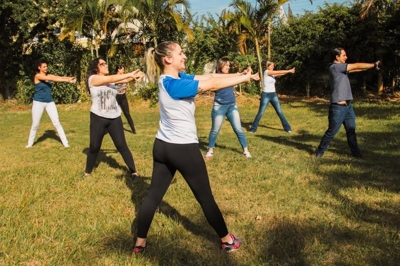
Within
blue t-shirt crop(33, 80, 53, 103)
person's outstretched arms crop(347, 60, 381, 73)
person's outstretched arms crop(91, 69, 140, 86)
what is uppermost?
person's outstretched arms crop(347, 60, 381, 73)

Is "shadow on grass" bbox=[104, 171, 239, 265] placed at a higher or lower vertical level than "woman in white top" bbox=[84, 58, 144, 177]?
lower

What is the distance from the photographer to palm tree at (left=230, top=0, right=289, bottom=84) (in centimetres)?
1580

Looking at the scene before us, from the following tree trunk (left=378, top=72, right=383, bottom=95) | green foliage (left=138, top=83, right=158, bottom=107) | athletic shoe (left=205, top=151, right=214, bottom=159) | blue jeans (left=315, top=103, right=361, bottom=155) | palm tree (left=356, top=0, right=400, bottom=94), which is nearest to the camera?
blue jeans (left=315, top=103, right=361, bottom=155)

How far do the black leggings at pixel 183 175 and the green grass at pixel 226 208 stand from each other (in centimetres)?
36

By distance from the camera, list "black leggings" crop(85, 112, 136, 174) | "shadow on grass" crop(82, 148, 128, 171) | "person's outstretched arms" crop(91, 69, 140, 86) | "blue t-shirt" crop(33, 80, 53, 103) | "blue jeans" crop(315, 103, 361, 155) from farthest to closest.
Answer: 1. "blue t-shirt" crop(33, 80, 53, 103)
2. "shadow on grass" crop(82, 148, 128, 171)
3. "blue jeans" crop(315, 103, 361, 155)
4. "black leggings" crop(85, 112, 136, 174)
5. "person's outstretched arms" crop(91, 69, 140, 86)

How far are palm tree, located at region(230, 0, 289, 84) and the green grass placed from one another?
902 cm

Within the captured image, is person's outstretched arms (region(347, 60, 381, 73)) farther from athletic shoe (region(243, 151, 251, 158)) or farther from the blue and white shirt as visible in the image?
the blue and white shirt

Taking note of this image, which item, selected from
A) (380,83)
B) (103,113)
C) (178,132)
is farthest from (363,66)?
(380,83)

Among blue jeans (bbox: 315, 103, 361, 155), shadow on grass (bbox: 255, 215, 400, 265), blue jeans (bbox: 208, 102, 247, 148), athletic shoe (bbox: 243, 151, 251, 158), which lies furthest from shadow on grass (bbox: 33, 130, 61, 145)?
shadow on grass (bbox: 255, 215, 400, 265)

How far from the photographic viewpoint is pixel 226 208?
15.1ft

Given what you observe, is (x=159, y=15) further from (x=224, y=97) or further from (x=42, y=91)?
(x=224, y=97)

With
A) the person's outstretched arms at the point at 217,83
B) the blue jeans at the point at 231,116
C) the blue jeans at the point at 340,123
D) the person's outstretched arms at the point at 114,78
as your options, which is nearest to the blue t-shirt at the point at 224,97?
the blue jeans at the point at 231,116

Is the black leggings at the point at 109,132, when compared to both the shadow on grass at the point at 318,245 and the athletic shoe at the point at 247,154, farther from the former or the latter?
the shadow on grass at the point at 318,245

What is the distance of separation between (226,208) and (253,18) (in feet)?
42.9
